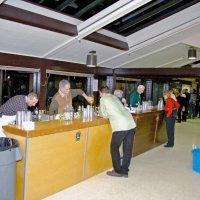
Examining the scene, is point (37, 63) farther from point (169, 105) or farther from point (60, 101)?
point (169, 105)

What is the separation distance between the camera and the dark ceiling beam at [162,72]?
7016 millimetres

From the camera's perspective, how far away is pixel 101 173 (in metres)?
4.14

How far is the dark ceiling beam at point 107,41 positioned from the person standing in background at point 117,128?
1.75 metres

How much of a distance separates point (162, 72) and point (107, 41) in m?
2.33

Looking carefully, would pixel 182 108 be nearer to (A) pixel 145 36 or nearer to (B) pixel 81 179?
(A) pixel 145 36

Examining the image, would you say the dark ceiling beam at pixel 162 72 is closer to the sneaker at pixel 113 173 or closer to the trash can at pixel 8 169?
the sneaker at pixel 113 173

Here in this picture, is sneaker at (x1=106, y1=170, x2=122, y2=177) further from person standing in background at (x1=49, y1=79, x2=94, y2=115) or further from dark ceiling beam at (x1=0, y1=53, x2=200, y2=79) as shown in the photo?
dark ceiling beam at (x1=0, y1=53, x2=200, y2=79)

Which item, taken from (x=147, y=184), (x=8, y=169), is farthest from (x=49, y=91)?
(x=8, y=169)

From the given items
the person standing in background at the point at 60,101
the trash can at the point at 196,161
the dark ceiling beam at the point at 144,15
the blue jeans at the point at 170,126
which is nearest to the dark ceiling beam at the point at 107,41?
the dark ceiling beam at the point at 144,15

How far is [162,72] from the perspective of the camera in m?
7.41

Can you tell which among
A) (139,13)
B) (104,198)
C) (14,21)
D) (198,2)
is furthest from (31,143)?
(198,2)

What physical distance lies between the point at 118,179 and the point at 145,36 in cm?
361

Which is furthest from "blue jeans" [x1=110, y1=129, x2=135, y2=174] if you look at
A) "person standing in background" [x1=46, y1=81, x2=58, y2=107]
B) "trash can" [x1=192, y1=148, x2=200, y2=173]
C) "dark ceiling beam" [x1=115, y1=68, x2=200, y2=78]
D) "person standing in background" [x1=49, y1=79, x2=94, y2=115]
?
"dark ceiling beam" [x1=115, y1=68, x2=200, y2=78]

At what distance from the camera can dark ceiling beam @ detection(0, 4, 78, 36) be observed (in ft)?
12.3
